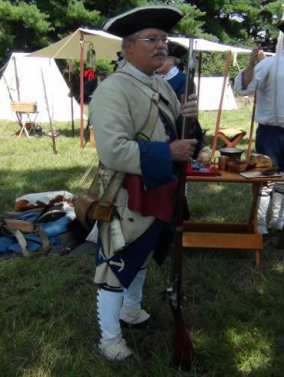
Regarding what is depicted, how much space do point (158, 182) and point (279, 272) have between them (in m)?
1.96

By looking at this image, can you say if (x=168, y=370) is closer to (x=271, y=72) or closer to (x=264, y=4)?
(x=271, y=72)

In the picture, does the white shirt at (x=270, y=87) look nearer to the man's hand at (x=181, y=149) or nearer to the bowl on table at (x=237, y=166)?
the bowl on table at (x=237, y=166)

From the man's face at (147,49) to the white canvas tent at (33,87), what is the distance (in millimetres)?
10699

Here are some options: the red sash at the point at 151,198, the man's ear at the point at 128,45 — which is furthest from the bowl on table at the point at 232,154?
the man's ear at the point at 128,45

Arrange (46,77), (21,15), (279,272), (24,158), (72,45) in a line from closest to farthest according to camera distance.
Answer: (279,272)
(24,158)
(72,45)
(46,77)
(21,15)

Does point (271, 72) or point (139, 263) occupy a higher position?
point (271, 72)

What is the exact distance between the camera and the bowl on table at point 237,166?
11.7ft

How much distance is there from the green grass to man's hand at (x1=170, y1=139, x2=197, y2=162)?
1.10 metres

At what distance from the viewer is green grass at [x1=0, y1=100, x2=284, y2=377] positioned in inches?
94.8

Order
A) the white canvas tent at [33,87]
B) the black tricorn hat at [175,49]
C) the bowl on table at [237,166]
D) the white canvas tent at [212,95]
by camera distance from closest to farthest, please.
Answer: the bowl on table at [237,166] < the black tricorn hat at [175,49] < the white canvas tent at [33,87] < the white canvas tent at [212,95]

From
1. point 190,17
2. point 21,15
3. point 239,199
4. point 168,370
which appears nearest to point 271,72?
point 239,199

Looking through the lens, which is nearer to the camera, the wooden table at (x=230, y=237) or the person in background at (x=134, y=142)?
the person in background at (x=134, y=142)

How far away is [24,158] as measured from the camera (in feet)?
25.0

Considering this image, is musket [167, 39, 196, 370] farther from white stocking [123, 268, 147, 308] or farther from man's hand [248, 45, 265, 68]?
man's hand [248, 45, 265, 68]
